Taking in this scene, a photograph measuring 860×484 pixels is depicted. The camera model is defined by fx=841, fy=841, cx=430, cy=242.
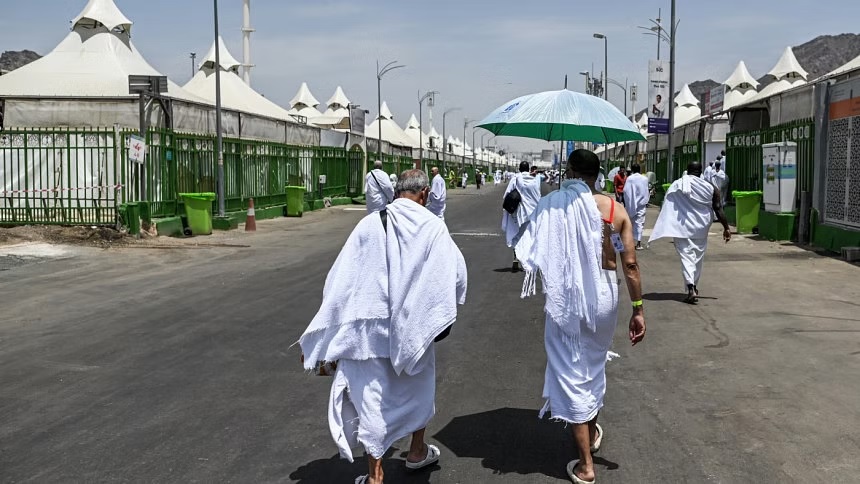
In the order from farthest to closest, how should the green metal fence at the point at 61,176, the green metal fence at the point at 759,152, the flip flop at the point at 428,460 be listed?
the green metal fence at the point at 61,176
the green metal fence at the point at 759,152
the flip flop at the point at 428,460

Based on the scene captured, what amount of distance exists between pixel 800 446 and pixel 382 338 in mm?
2555

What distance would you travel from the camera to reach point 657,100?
1203 inches

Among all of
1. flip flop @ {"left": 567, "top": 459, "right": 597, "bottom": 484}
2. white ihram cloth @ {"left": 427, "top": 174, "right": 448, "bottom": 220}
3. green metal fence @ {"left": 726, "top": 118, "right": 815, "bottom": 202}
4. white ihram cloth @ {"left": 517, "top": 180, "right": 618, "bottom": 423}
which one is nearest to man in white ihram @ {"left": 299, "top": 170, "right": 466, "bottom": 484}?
white ihram cloth @ {"left": 517, "top": 180, "right": 618, "bottom": 423}

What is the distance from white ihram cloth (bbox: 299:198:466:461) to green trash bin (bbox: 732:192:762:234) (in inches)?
673

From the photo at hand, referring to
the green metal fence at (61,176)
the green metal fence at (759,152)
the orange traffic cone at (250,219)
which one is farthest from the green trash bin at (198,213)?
the green metal fence at (759,152)

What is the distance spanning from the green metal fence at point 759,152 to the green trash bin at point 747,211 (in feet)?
4.86

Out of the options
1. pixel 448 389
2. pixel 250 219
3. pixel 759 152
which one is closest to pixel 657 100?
pixel 759 152

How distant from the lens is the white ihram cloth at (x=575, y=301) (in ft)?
14.4

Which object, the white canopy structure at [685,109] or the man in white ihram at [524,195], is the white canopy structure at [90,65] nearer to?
the man in white ihram at [524,195]

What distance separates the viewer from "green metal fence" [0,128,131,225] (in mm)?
18109

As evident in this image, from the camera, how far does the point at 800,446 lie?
189 inches

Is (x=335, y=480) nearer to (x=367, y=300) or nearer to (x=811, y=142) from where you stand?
(x=367, y=300)

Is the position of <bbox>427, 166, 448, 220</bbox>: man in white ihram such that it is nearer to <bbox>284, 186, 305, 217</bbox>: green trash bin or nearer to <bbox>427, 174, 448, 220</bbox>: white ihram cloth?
<bbox>427, 174, 448, 220</bbox>: white ihram cloth

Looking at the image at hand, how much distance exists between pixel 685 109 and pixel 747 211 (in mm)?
44387
